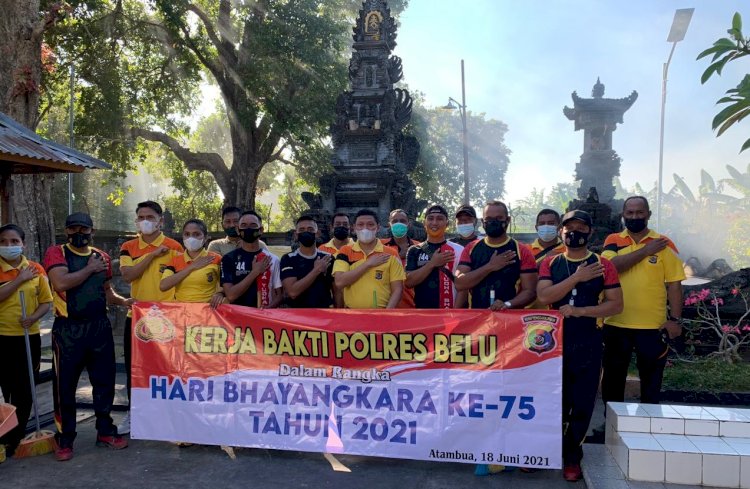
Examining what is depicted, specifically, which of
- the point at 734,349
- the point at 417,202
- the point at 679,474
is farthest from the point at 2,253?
the point at 417,202

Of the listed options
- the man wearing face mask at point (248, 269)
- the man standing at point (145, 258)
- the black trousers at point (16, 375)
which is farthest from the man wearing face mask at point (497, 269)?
the black trousers at point (16, 375)

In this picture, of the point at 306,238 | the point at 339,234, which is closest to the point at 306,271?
the point at 306,238

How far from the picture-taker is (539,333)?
445cm

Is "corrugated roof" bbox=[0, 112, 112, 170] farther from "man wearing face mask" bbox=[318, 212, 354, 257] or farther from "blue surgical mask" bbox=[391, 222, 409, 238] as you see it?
"blue surgical mask" bbox=[391, 222, 409, 238]

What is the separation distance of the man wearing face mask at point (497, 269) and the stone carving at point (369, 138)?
10.1 meters

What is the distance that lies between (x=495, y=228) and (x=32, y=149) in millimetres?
5309

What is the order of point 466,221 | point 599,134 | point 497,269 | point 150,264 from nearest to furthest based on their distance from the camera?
point 497,269 → point 466,221 → point 150,264 → point 599,134

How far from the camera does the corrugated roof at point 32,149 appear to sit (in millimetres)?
6285

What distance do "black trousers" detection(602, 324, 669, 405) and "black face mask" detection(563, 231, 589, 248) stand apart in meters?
1.01

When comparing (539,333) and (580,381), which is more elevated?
(539,333)

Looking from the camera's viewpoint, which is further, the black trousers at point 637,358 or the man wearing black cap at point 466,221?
the man wearing black cap at point 466,221

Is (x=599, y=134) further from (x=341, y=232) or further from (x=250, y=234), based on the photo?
(x=250, y=234)

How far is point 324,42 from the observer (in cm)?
2130

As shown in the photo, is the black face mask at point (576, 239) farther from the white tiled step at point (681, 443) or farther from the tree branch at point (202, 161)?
the tree branch at point (202, 161)
